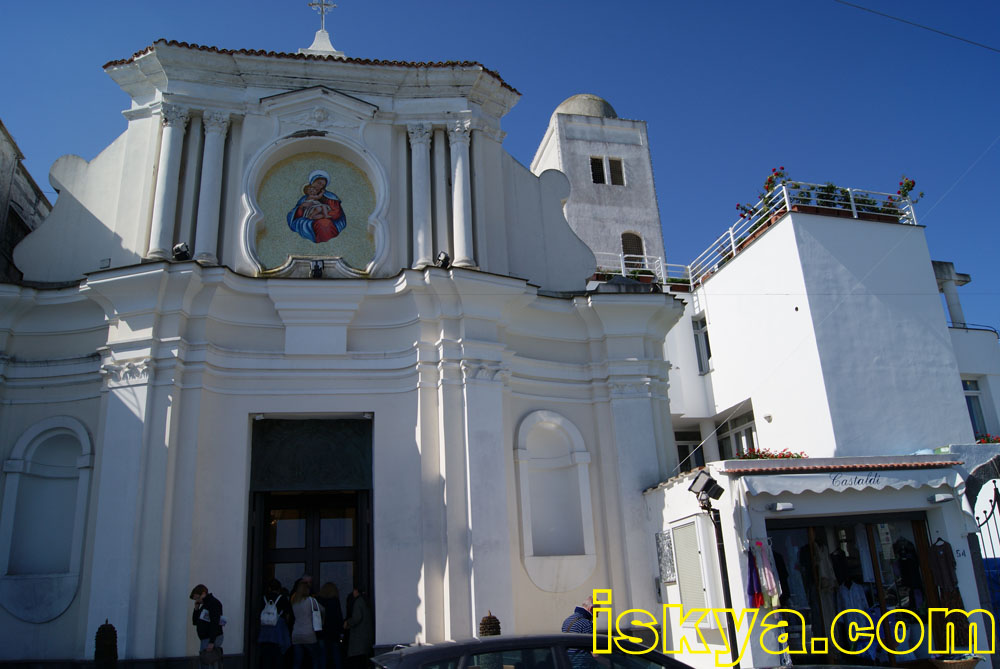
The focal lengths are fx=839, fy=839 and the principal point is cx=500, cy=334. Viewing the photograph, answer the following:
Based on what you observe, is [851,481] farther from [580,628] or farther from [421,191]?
[421,191]

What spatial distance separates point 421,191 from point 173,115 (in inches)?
189

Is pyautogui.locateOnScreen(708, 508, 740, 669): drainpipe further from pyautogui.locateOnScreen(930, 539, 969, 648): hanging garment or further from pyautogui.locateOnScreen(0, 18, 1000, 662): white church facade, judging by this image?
pyautogui.locateOnScreen(930, 539, 969, 648): hanging garment

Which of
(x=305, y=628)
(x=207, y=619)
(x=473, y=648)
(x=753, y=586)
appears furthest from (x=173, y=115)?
(x=753, y=586)

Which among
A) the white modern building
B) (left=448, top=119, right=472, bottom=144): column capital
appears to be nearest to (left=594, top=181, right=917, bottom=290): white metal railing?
the white modern building

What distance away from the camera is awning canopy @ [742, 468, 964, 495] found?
12289 mm

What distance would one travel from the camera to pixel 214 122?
52.0 ft

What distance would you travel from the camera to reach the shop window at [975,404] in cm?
2127

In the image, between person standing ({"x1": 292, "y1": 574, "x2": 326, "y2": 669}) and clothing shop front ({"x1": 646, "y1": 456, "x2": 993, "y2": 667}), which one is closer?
clothing shop front ({"x1": 646, "y1": 456, "x2": 993, "y2": 667})

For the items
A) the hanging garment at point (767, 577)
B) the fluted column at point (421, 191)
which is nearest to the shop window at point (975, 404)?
the hanging garment at point (767, 577)

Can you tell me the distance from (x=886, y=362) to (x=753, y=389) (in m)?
3.49

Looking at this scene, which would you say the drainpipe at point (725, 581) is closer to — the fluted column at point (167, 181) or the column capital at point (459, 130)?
the column capital at point (459, 130)

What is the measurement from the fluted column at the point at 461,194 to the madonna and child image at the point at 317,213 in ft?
7.35

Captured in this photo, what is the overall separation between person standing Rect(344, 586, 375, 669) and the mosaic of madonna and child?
617cm

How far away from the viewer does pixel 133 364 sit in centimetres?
1376
